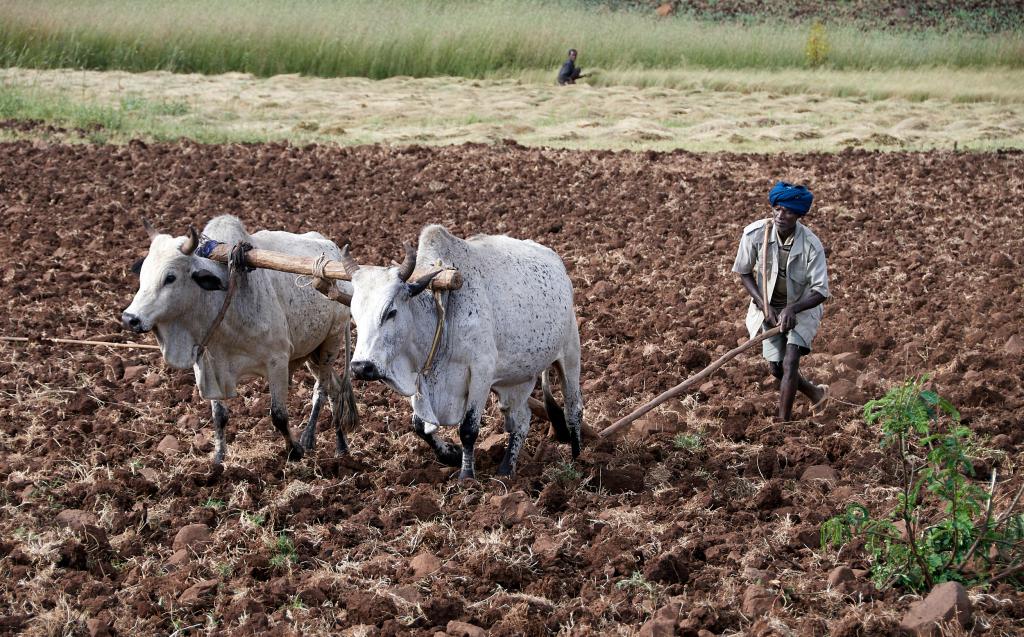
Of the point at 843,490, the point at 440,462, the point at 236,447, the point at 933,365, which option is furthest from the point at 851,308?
the point at 236,447

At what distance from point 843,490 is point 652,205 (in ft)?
23.9

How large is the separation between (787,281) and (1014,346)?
7.32 ft

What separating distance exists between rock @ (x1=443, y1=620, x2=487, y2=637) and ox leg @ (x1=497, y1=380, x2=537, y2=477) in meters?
1.63

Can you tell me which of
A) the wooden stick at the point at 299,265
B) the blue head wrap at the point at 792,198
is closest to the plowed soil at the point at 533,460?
the wooden stick at the point at 299,265

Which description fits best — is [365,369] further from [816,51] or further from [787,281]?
[816,51]

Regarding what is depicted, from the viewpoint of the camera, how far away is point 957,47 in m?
27.2

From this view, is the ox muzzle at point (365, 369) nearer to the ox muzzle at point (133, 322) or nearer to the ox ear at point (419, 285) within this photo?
the ox ear at point (419, 285)

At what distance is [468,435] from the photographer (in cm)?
588

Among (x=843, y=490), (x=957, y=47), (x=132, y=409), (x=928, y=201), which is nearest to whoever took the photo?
(x=843, y=490)

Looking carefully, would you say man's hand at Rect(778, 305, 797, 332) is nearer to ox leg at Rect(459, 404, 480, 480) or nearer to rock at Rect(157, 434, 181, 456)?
ox leg at Rect(459, 404, 480, 480)

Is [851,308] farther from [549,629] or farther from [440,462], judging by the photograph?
[549,629]

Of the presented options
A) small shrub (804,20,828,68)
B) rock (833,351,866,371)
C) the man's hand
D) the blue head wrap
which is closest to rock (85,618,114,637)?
the man's hand

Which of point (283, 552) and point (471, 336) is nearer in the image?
Answer: point (283, 552)

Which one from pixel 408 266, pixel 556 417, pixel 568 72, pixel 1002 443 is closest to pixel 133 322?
pixel 408 266
